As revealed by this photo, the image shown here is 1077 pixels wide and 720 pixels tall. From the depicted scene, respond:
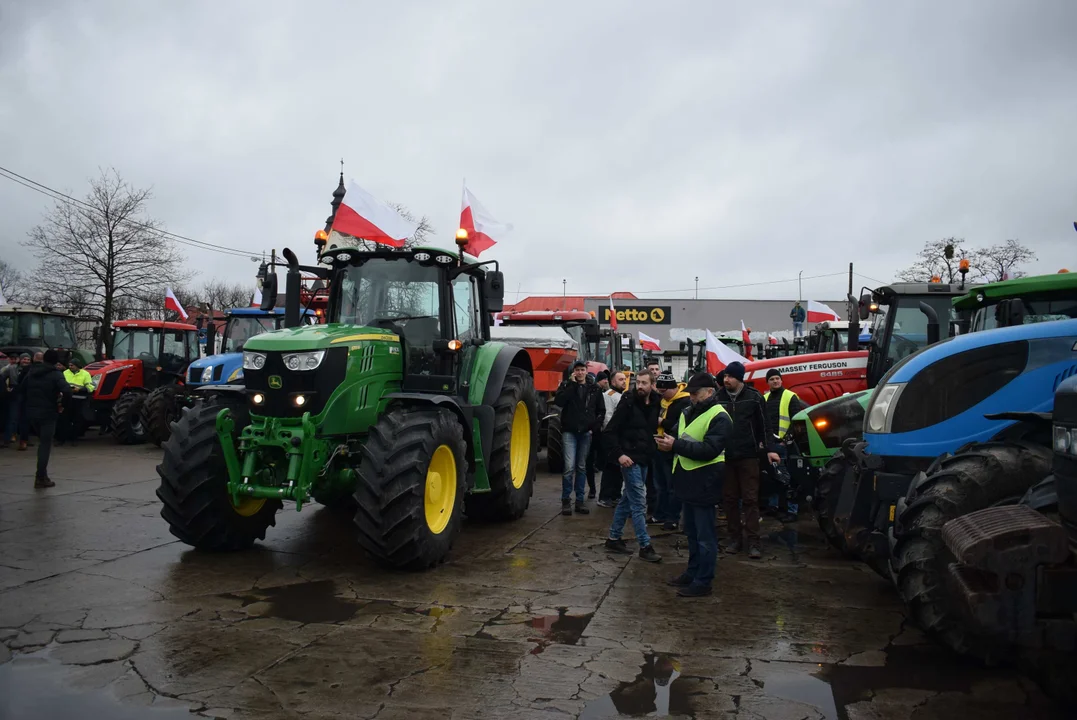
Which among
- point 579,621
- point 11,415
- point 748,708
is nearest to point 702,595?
point 579,621

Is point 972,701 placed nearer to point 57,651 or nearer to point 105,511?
point 57,651

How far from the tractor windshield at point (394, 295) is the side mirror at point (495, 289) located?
21.1 inches

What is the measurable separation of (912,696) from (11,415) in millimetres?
15837

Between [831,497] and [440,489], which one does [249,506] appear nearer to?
[440,489]

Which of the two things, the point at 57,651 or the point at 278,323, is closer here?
the point at 57,651

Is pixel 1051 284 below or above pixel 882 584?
above

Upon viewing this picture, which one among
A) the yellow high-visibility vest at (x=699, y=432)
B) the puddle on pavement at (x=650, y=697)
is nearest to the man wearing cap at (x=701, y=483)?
the yellow high-visibility vest at (x=699, y=432)

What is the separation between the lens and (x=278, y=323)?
571 inches

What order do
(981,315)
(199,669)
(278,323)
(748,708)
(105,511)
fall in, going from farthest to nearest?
(278,323)
(105,511)
(981,315)
(199,669)
(748,708)

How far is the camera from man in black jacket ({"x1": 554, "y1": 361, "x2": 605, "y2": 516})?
9.10 meters

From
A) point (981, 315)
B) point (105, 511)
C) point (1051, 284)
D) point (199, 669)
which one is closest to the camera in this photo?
point (199, 669)

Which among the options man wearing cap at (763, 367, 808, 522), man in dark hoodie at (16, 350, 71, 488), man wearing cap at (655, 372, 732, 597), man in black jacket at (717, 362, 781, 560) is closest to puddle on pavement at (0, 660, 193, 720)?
man wearing cap at (655, 372, 732, 597)

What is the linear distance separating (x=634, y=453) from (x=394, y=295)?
107 inches

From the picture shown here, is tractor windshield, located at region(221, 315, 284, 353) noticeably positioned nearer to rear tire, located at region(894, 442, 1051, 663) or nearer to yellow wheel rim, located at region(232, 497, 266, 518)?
yellow wheel rim, located at region(232, 497, 266, 518)
